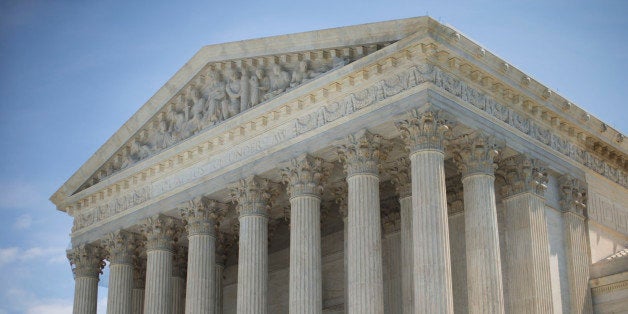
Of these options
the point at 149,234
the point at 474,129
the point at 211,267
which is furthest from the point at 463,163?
the point at 149,234

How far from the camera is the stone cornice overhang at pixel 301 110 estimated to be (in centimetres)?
3266

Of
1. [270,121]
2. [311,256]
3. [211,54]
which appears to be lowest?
[311,256]

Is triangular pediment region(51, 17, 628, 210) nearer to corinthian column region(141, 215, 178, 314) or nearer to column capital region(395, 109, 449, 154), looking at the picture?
column capital region(395, 109, 449, 154)

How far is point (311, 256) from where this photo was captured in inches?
1375

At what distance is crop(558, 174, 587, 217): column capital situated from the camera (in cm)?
3694

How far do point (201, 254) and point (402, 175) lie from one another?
8733mm

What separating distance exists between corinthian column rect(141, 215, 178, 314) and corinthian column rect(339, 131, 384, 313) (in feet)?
34.6

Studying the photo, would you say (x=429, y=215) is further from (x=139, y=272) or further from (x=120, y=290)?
(x=139, y=272)

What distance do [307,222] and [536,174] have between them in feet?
26.9

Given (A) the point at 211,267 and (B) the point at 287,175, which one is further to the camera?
(A) the point at 211,267

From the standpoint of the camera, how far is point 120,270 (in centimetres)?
4347

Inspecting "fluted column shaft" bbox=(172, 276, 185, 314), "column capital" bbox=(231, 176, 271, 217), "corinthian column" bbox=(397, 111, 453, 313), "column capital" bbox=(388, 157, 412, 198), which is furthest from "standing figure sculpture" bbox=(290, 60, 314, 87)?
"fluted column shaft" bbox=(172, 276, 185, 314)

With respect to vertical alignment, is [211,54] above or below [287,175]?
above

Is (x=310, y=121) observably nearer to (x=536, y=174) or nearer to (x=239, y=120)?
(x=239, y=120)
